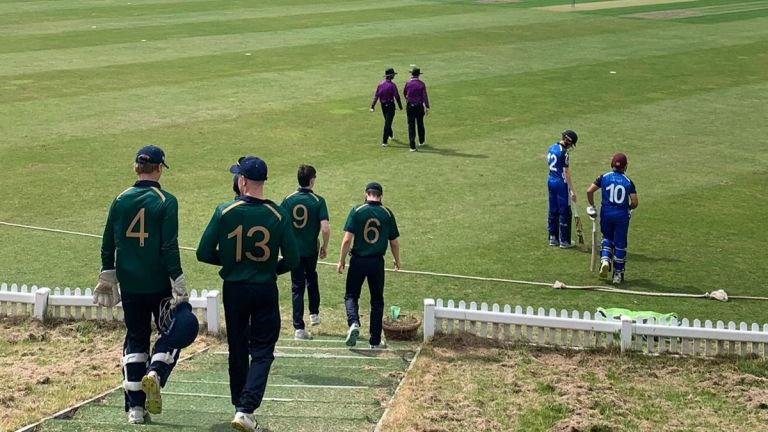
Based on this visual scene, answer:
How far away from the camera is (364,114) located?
80.8 ft

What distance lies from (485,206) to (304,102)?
9719 mm

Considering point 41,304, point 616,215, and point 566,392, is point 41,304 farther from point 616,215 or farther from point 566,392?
point 616,215

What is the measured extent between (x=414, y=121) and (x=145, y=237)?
13.8 metres

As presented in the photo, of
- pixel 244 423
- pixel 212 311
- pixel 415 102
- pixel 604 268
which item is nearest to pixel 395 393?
pixel 244 423

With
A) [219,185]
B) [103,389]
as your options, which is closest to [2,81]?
[219,185]

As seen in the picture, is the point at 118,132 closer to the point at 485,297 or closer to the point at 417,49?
the point at 485,297

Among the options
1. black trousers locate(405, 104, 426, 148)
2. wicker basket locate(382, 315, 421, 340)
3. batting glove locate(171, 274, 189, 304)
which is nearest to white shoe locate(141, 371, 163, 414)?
batting glove locate(171, 274, 189, 304)

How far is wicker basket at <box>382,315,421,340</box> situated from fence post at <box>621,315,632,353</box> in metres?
2.26

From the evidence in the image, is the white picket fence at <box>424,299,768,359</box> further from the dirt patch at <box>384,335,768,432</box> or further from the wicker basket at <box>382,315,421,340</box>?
the wicker basket at <box>382,315,421,340</box>

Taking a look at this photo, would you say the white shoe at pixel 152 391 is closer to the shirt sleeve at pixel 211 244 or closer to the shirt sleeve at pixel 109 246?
the shirt sleeve at pixel 211 244

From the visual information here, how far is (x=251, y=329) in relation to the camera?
26.8ft

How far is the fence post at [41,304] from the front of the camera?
11.4m

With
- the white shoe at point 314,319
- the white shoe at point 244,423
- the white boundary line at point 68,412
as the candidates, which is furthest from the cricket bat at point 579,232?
the white shoe at point 244,423

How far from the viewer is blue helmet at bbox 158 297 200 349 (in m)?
8.21
